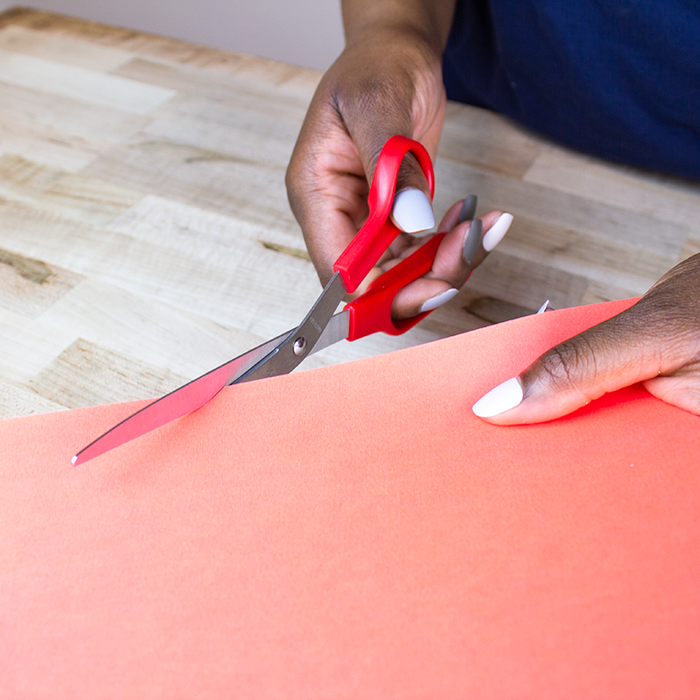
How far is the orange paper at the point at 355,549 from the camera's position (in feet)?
1.01

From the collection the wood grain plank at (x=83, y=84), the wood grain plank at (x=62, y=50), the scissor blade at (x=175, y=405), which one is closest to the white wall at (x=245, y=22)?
the wood grain plank at (x=62, y=50)

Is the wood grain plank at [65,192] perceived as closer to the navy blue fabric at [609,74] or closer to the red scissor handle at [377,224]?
the red scissor handle at [377,224]

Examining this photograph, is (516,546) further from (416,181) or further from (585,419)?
(416,181)

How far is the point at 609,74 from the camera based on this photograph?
0.76 metres

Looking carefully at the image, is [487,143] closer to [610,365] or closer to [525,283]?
[525,283]

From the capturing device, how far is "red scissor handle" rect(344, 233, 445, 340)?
492 millimetres

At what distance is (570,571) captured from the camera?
1.11 feet

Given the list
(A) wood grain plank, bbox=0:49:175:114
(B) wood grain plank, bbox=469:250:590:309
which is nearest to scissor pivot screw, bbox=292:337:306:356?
(B) wood grain plank, bbox=469:250:590:309

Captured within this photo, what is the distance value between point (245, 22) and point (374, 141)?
0.70 m

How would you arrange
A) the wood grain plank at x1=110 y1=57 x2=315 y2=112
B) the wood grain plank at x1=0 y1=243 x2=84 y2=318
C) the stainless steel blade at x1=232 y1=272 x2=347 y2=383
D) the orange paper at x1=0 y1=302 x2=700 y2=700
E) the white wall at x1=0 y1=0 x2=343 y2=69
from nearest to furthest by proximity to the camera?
the orange paper at x1=0 y1=302 x2=700 y2=700 < the stainless steel blade at x1=232 y1=272 x2=347 y2=383 < the wood grain plank at x1=0 y1=243 x2=84 y2=318 < the wood grain plank at x1=110 y1=57 x2=315 y2=112 < the white wall at x1=0 y1=0 x2=343 y2=69

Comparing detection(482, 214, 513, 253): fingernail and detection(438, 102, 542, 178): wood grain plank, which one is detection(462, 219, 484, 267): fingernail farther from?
detection(438, 102, 542, 178): wood grain plank

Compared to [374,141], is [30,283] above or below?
below

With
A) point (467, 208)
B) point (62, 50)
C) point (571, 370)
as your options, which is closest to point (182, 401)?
point (571, 370)

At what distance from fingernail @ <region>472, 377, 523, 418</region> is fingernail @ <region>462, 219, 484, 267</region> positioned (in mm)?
176
